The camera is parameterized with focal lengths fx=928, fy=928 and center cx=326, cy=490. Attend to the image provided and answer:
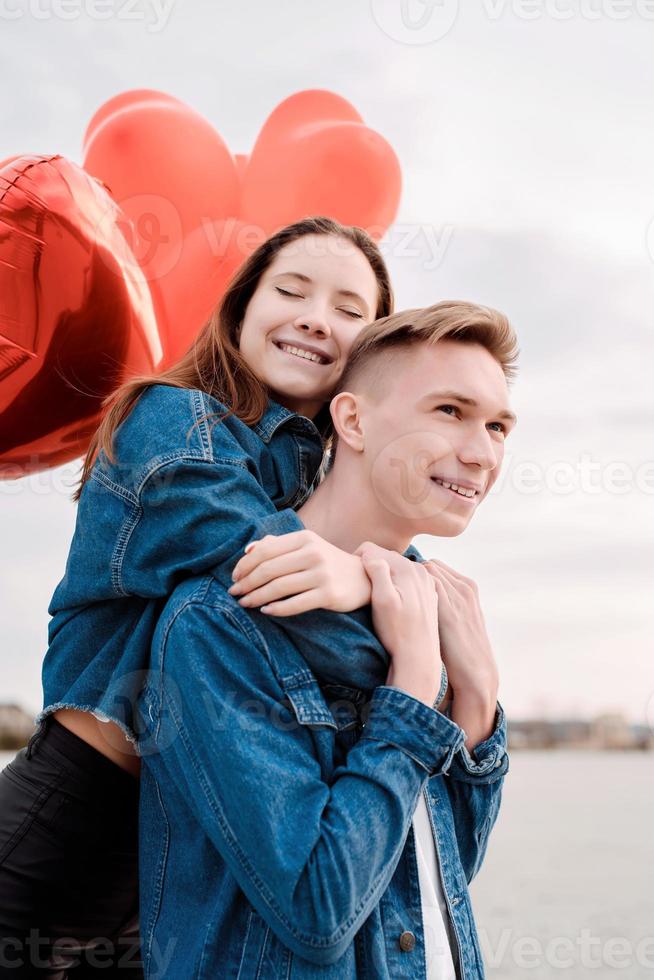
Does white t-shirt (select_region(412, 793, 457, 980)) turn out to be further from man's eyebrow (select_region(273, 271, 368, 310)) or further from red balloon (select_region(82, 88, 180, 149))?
red balloon (select_region(82, 88, 180, 149))

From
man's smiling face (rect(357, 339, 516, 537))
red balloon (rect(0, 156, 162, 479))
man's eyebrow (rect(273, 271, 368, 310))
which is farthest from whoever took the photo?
red balloon (rect(0, 156, 162, 479))

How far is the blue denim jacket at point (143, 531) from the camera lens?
1.42 m

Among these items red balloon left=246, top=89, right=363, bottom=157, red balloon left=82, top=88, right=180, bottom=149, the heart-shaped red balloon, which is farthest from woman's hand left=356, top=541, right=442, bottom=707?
red balloon left=82, top=88, right=180, bottom=149

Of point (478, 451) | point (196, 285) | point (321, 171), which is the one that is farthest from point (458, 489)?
point (321, 171)

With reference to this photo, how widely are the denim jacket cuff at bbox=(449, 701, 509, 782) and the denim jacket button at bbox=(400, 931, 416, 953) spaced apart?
259mm

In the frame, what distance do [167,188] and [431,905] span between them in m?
2.15

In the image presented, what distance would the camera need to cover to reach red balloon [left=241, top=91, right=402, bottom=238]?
2.72m

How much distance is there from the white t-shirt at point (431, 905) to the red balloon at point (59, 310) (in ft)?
4.31

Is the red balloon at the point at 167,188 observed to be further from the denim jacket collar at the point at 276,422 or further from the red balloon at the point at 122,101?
the denim jacket collar at the point at 276,422

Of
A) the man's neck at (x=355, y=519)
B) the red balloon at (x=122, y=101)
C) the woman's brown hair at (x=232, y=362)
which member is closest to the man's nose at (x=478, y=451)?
the man's neck at (x=355, y=519)

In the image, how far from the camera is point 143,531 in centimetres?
145

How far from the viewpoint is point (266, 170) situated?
286 centimetres

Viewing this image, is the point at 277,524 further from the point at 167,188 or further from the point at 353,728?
the point at 167,188

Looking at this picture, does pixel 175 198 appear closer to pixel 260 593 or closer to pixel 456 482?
pixel 456 482
